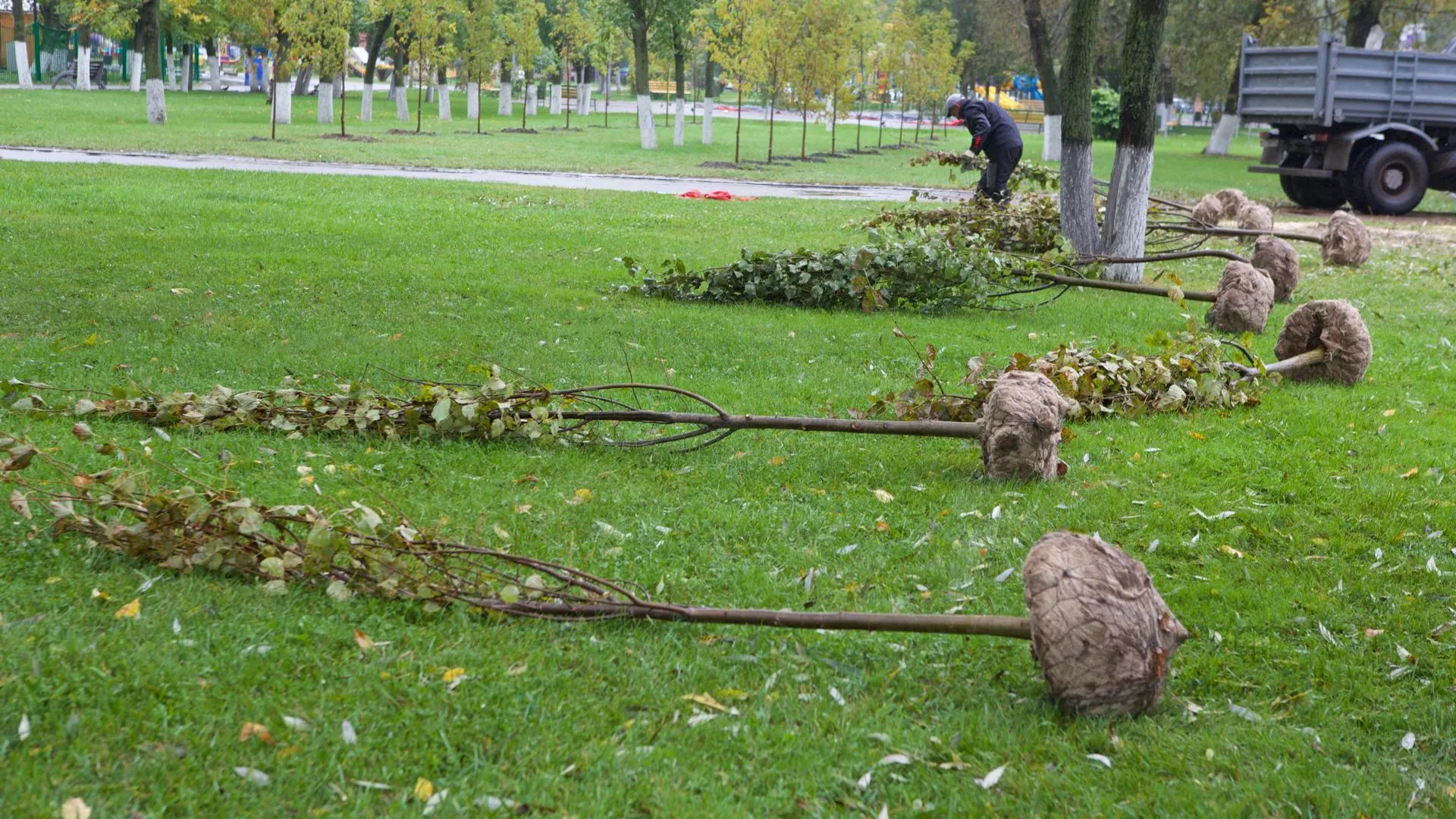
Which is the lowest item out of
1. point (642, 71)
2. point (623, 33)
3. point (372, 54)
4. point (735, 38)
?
point (642, 71)

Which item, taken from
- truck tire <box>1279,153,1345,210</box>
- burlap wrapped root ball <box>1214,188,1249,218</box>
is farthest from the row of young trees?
burlap wrapped root ball <box>1214,188,1249,218</box>

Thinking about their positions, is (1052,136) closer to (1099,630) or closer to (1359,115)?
(1359,115)

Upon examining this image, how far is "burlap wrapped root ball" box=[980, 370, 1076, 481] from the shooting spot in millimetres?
5285

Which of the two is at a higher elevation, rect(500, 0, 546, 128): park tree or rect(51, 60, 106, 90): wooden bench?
rect(500, 0, 546, 128): park tree

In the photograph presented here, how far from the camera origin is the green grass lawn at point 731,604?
122 inches

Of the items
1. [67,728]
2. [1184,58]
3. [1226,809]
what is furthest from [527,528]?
[1184,58]

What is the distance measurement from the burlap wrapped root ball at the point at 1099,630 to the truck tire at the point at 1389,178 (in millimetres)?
18130

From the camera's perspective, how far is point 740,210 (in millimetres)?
16906

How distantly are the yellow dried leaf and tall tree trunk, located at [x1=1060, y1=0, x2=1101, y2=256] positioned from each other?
920 centimetres

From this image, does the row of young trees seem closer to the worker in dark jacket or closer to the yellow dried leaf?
the worker in dark jacket

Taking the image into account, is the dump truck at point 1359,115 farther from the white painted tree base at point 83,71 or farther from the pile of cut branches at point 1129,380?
the white painted tree base at point 83,71

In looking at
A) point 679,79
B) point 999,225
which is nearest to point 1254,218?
point 999,225

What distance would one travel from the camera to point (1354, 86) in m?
18.3

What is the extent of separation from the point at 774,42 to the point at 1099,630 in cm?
2632
